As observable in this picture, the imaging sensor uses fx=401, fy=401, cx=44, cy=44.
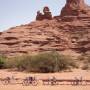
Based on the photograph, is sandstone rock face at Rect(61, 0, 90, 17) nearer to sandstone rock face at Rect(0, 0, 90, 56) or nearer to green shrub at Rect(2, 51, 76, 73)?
sandstone rock face at Rect(0, 0, 90, 56)

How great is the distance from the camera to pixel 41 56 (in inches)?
2051

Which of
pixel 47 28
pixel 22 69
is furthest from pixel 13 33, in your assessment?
pixel 22 69

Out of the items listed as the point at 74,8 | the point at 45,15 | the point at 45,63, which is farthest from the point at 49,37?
the point at 45,63

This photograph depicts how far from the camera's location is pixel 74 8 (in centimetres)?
10012

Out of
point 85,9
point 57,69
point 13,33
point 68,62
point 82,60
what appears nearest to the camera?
point 57,69

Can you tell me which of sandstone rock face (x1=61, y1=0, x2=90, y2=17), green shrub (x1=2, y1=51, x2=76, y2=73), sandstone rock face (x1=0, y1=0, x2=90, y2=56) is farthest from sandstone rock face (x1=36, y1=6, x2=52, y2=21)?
green shrub (x1=2, y1=51, x2=76, y2=73)

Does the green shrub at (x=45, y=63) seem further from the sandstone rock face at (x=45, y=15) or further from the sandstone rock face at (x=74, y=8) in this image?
the sandstone rock face at (x=45, y=15)

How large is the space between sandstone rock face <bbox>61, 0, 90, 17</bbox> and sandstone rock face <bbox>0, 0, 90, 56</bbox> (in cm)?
90

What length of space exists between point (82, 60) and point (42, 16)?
35604 millimetres

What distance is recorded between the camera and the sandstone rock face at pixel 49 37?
82500mm

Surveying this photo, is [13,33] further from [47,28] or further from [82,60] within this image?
[82,60]

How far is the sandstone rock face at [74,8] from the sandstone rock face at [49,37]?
2.94 ft

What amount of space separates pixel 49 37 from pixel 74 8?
15.3m

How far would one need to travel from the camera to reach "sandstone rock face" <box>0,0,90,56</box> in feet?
271
